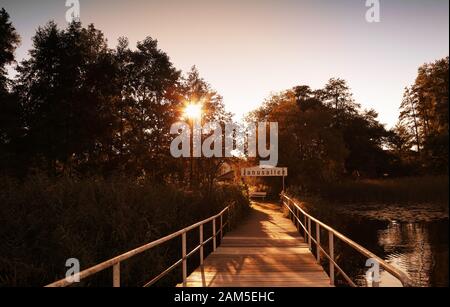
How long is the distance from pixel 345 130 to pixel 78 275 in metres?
57.3

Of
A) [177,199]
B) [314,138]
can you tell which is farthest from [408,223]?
[314,138]

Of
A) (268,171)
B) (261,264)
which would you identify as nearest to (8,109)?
(268,171)

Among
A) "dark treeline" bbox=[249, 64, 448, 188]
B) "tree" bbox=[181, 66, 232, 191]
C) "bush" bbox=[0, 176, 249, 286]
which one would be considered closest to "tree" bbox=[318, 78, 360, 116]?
"dark treeline" bbox=[249, 64, 448, 188]

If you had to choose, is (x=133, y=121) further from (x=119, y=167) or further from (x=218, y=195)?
(x=218, y=195)

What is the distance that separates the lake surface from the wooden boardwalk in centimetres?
232

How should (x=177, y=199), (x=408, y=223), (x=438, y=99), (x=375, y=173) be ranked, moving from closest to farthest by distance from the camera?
(x=438, y=99)
(x=177, y=199)
(x=408, y=223)
(x=375, y=173)

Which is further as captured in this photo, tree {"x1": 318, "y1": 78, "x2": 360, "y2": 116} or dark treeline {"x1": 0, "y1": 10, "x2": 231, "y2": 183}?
tree {"x1": 318, "y1": 78, "x2": 360, "y2": 116}

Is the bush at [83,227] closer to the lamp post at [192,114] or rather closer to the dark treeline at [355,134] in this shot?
the dark treeline at [355,134]

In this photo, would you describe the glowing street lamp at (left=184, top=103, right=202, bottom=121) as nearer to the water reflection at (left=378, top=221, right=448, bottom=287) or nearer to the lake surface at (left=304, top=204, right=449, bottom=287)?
the lake surface at (left=304, top=204, right=449, bottom=287)

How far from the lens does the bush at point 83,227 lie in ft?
32.4

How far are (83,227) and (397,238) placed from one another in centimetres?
1459

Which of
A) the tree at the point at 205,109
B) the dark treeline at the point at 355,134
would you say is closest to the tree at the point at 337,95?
the dark treeline at the point at 355,134

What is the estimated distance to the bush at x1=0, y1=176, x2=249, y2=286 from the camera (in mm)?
9881

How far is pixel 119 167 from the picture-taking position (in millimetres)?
33531
